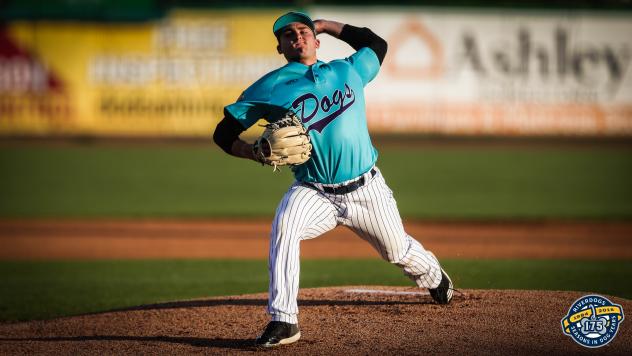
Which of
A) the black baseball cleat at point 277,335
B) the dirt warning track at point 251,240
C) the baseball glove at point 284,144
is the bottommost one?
the dirt warning track at point 251,240

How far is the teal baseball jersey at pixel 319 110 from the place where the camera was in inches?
166

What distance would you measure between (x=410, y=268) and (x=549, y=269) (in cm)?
295

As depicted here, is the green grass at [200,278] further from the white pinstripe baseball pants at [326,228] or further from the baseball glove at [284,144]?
the baseball glove at [284,144]

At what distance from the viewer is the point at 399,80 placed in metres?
17.5

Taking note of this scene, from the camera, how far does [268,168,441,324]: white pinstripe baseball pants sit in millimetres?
4098

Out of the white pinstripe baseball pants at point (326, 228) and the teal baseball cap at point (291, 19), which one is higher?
the teal baseball cap at point (291, 19)

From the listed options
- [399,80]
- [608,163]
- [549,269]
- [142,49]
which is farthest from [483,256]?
[142,49]

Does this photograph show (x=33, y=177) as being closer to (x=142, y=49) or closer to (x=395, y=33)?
(x=142, y=49)

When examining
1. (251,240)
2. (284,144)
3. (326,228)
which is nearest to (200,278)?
(251,240)

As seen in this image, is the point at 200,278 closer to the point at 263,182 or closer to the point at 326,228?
the point at 326,228

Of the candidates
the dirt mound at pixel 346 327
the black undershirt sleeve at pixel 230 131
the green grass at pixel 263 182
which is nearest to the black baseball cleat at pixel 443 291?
the dirt mound at pixel 346 327

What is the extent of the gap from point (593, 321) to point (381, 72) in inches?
527

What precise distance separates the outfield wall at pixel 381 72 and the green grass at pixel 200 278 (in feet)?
32.7

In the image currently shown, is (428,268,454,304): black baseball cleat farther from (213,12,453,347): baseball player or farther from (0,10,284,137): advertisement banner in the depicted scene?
(0,10,284,137): advertisement banner
